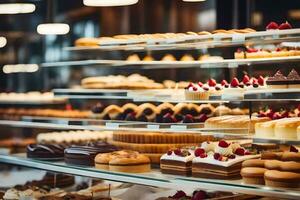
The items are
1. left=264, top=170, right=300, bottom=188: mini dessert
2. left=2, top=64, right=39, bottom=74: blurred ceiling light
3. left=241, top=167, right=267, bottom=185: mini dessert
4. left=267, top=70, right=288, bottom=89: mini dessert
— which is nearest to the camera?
left=264, top=170, right=300, bottom=188: mini dessert

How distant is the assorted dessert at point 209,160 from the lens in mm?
4445

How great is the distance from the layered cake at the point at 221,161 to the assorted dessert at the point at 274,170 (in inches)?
4.6

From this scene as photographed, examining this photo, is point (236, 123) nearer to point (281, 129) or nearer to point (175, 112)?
point (281, 129)

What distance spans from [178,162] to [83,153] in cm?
103

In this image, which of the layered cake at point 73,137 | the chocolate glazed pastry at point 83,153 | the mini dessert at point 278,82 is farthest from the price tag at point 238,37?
the layered cake at point 73,137

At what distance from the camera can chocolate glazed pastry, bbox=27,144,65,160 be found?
18.9 ft

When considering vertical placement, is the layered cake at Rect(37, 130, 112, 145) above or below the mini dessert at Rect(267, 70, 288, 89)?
below

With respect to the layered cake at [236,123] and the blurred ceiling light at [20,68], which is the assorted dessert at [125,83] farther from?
the blurred ceiling light at [20,68]

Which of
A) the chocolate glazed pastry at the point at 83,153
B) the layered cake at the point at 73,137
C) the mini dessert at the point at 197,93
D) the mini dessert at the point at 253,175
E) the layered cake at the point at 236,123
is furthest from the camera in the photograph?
the layered cake at the point at 73,137

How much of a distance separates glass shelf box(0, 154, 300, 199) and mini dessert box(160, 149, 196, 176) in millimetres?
58

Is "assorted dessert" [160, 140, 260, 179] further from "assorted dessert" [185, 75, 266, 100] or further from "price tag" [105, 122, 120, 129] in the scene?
"price tag" [105, 122, 120, 129]

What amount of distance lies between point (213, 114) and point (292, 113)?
0.75m

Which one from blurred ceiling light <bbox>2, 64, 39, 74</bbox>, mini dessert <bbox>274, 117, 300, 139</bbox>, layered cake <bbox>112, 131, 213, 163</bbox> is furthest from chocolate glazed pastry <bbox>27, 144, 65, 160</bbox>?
blurred ceiling light <bbox>2, 64, 39, 74</bbox>

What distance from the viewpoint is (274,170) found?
4.14 metres
